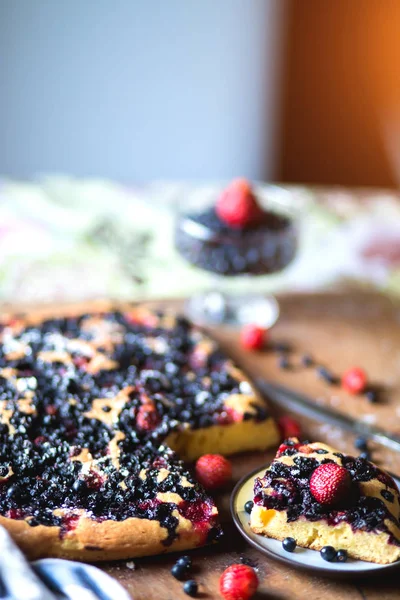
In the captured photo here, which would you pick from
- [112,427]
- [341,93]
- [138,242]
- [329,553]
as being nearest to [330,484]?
[329,553]

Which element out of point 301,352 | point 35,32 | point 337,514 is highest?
point 35,32

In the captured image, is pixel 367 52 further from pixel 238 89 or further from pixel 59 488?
pixel 59 488

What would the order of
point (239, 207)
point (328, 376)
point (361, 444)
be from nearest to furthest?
point (361, 444) → point (328, 376) → point (239, 207)

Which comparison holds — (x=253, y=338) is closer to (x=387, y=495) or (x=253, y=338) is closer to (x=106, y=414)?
(x=106, y=414)

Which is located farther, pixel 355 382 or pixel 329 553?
pixel 355 382

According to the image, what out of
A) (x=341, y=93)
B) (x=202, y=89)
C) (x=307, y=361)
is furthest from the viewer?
(x=341, y=93)

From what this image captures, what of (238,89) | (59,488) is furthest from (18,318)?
(238,89)

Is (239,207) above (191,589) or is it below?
above
